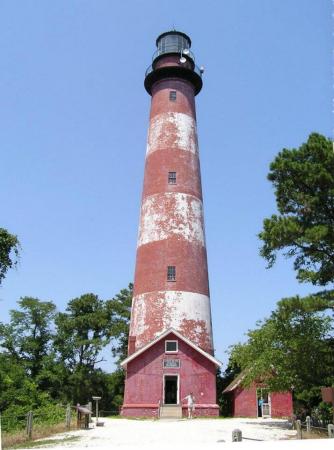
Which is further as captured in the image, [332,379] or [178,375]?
[178,375]

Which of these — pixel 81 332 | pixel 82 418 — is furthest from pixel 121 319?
pixel 82 418

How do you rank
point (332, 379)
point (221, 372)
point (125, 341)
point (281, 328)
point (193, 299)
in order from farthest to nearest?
point (125, 341) < point (221, 372) < point (193, 299) < point (281, 328) < point (332, 379)

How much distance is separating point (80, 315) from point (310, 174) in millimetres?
24749

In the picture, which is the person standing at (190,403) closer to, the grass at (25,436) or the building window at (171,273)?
the building window at (171,273)

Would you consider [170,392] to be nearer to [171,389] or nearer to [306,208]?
[171,389]

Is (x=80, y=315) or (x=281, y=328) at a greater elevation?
(x=80, y=315)

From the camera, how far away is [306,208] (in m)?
15.4

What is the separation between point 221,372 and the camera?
30875 millimetres

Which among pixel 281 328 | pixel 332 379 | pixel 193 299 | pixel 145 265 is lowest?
pixel 332 379

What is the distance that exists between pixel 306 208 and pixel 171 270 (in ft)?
32.8

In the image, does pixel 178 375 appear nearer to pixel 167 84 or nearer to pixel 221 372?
pixel 221 372

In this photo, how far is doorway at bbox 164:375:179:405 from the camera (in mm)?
22469

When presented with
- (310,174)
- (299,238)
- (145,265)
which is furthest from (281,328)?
(145,265)

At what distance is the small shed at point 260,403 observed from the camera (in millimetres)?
25203
